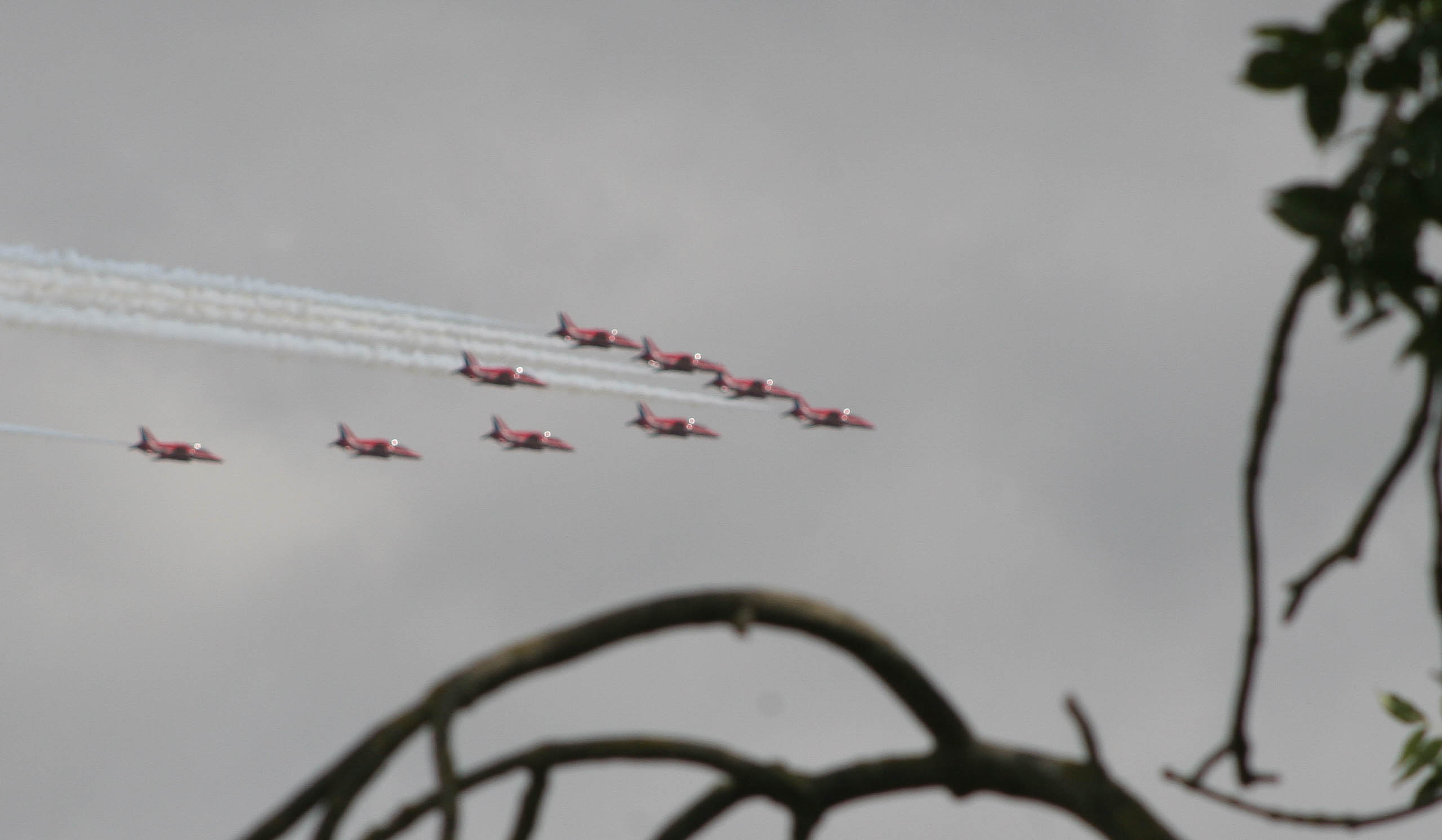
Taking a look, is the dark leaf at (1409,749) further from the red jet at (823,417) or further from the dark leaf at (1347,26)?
the red jet at (823,417)

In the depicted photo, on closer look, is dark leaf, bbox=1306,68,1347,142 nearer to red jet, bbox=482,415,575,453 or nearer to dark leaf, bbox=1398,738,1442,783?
dark leaf, bbox=1398,738,1442,783

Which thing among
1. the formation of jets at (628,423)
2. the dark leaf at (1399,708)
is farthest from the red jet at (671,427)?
the dark leaf at (1399,708)

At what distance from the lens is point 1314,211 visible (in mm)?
9102

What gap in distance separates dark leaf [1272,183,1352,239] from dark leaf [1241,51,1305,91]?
0.63m

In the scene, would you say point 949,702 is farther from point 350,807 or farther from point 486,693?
point 350,807

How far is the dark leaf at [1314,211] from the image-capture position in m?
9.06

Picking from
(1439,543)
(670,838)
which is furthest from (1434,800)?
(670,838)

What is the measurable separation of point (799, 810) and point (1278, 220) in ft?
12.7

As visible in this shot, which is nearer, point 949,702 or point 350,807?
point 350,807

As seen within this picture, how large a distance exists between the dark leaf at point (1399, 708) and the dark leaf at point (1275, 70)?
6651mm

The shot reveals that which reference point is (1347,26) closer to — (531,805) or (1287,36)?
(1287,36)

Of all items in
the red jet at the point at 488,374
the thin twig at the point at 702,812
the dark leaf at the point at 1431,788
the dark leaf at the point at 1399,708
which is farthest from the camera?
the red jet at the point at 488,374

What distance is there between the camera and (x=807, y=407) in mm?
172000

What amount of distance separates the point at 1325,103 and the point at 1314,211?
69 cm
